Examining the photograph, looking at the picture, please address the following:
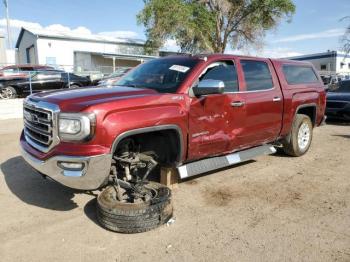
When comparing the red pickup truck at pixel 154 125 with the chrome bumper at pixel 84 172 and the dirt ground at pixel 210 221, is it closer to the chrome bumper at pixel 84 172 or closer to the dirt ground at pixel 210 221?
the chrome bumper at pixel 84 172

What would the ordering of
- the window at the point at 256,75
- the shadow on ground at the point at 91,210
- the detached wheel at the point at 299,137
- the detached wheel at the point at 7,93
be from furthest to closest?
the detached wheel at the point at 7,93
the detached wheel at the point at 299,137
the window at the point at 256,75
the shadow on ground at the point at 91,210

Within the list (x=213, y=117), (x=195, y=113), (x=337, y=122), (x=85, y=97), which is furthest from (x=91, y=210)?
(x=337, y=122)

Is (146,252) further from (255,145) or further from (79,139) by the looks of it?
(255,145)

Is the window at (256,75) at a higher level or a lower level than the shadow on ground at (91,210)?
higher

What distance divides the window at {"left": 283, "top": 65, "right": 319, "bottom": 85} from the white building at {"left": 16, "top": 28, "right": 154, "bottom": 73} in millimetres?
22594

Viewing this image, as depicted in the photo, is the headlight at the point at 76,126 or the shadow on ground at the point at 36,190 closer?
the headlight at the point at 76,126

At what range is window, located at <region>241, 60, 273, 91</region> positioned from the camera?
18.1 feet

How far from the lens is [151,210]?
12.6ft

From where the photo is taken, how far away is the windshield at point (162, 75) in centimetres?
466

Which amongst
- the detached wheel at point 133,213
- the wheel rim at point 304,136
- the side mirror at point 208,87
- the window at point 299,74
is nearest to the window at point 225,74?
the side mirror at point 208,87

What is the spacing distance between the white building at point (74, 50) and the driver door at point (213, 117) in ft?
80.0

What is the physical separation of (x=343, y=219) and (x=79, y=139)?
316 cm

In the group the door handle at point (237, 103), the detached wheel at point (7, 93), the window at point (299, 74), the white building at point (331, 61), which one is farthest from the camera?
the white building at point (331, 61)

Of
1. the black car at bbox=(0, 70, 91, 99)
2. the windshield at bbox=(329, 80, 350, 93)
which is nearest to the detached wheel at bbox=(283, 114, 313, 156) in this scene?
the windshield at bbox=(329, 80, 350, 93)
